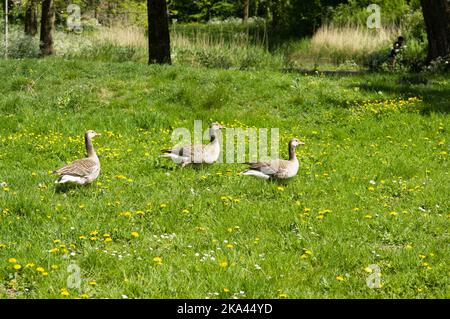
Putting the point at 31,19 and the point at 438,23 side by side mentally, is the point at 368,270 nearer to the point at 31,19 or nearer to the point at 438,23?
the point at 438,23

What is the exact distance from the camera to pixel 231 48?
22.6m

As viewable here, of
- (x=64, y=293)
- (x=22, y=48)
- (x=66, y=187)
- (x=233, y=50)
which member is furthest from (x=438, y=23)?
(x=64, y=293)

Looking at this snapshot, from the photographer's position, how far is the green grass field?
20.2 ft

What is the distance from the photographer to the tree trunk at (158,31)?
63.5ft

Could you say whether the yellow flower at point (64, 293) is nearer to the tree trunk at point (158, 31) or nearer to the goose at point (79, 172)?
the goose at point (79, 172)

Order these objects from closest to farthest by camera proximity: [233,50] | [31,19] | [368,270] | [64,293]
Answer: [64,293] → [368,270] → [233,50] → [31,19]

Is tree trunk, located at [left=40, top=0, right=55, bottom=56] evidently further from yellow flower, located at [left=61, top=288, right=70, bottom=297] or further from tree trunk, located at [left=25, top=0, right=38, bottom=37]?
yellow flower, located at [left=61, top=288, right=70, bottom=297]

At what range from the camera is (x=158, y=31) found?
19.5m

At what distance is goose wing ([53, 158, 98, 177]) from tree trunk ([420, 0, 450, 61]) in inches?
542

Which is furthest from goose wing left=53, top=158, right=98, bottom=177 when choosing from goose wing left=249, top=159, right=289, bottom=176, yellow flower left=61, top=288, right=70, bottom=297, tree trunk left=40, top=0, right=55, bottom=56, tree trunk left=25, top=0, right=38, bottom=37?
tree trunk left=25, top=0, right=38, bottom=37

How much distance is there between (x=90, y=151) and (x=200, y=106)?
572 cm

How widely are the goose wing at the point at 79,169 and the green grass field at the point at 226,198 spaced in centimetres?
34

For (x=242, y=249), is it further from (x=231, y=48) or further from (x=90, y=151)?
(x=231, y=48)

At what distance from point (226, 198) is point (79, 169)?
2174 millimetres
